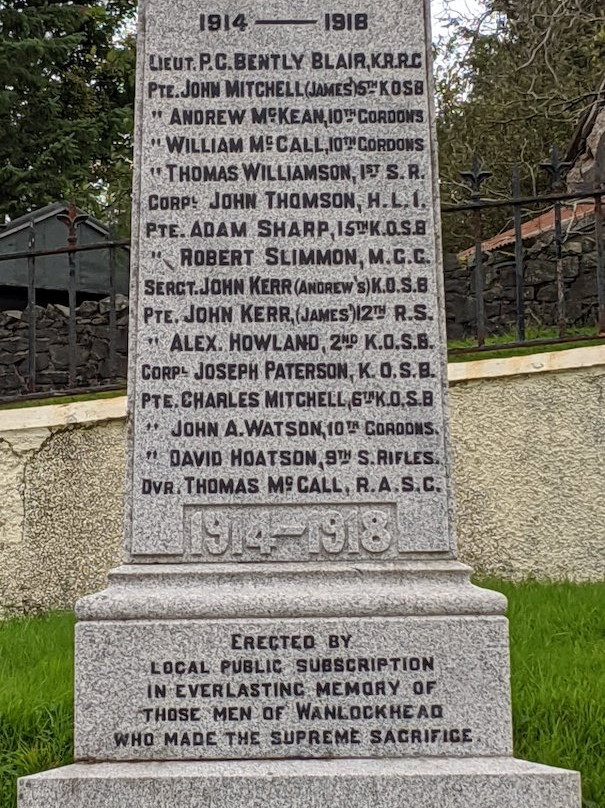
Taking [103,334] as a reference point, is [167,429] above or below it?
below

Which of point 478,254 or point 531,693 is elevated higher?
point 478,254

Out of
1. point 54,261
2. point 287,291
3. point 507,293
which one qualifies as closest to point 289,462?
point 287,291

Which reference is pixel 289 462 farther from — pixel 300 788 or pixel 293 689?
pixel 300 788

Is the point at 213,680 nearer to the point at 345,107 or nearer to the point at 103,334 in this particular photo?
the point at 345,107

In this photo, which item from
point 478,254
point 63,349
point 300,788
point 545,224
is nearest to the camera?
point 300,788

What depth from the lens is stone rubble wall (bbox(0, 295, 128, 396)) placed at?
8.32 m

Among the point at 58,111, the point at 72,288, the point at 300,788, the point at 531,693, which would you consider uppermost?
the point at 58,111

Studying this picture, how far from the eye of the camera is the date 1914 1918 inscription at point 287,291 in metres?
3.28

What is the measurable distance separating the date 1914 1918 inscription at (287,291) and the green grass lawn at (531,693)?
2.56ft

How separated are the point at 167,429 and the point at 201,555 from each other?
1.47 ft

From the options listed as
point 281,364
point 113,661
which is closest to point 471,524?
point 281,364

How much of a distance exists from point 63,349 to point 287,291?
552 centimetres

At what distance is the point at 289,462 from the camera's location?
3.31 metres

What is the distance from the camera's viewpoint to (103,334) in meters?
8.46
